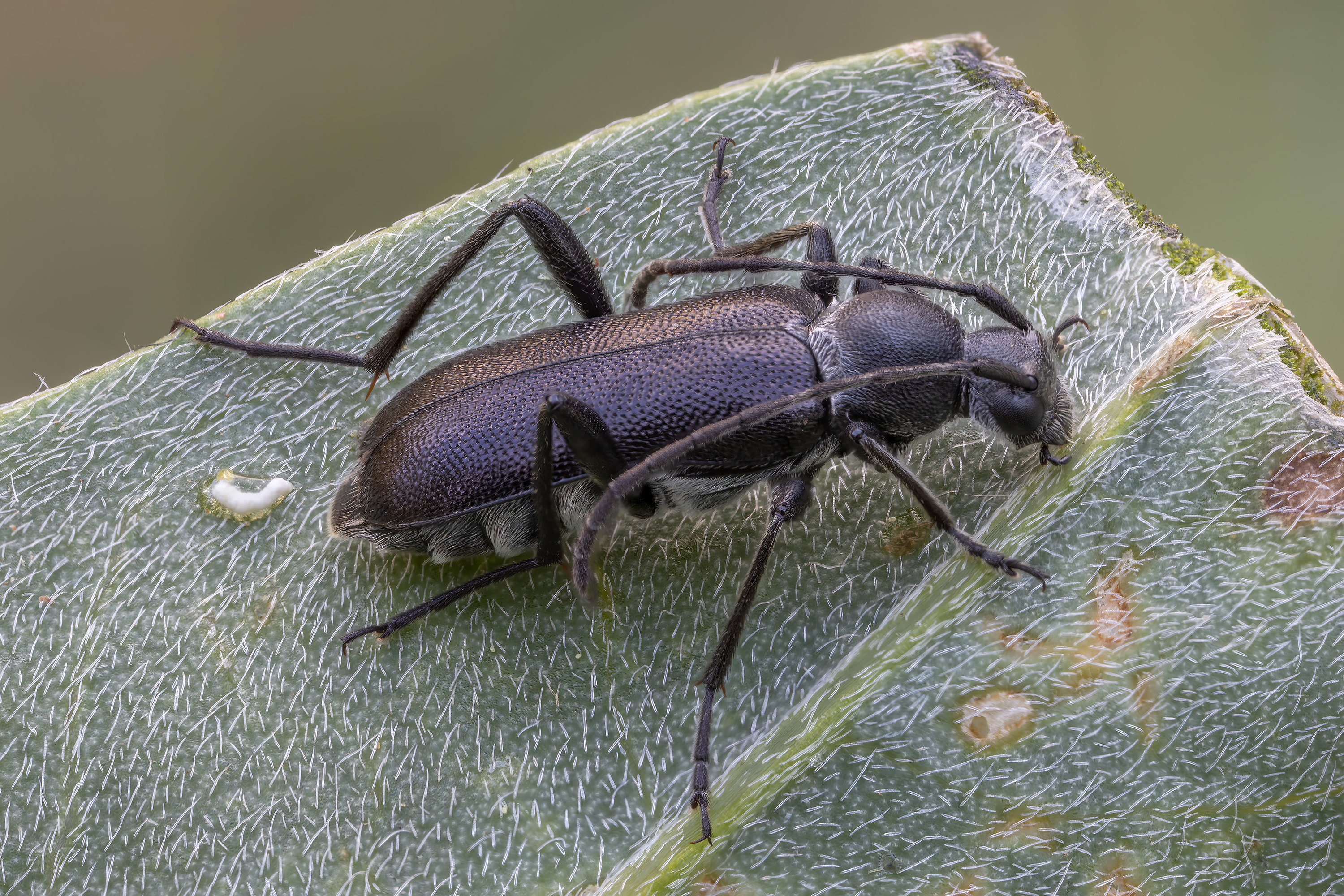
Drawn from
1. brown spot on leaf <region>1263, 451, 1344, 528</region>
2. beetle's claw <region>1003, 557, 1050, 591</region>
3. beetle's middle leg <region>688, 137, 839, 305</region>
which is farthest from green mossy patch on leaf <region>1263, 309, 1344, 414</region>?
beetle's middle leg <region>688, 137, 839, 305</region>

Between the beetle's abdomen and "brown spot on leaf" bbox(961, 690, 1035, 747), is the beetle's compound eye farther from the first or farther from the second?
"brown spot on leaf" bbox(961, 690, 1035, 747)

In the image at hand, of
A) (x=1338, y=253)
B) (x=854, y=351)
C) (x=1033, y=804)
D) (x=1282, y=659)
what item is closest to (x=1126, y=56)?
(x=1338, y=253)

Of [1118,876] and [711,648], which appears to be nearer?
[1118,876]

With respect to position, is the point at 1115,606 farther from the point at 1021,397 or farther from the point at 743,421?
the point at 743,421

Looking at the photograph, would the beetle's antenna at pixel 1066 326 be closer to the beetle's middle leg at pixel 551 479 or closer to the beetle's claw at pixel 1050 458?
the beetle's claw at pixel 1050 458

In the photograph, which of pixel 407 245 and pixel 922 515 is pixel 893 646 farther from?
pixel 407 245

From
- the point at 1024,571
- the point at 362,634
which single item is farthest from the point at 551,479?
the point at 1024,571
